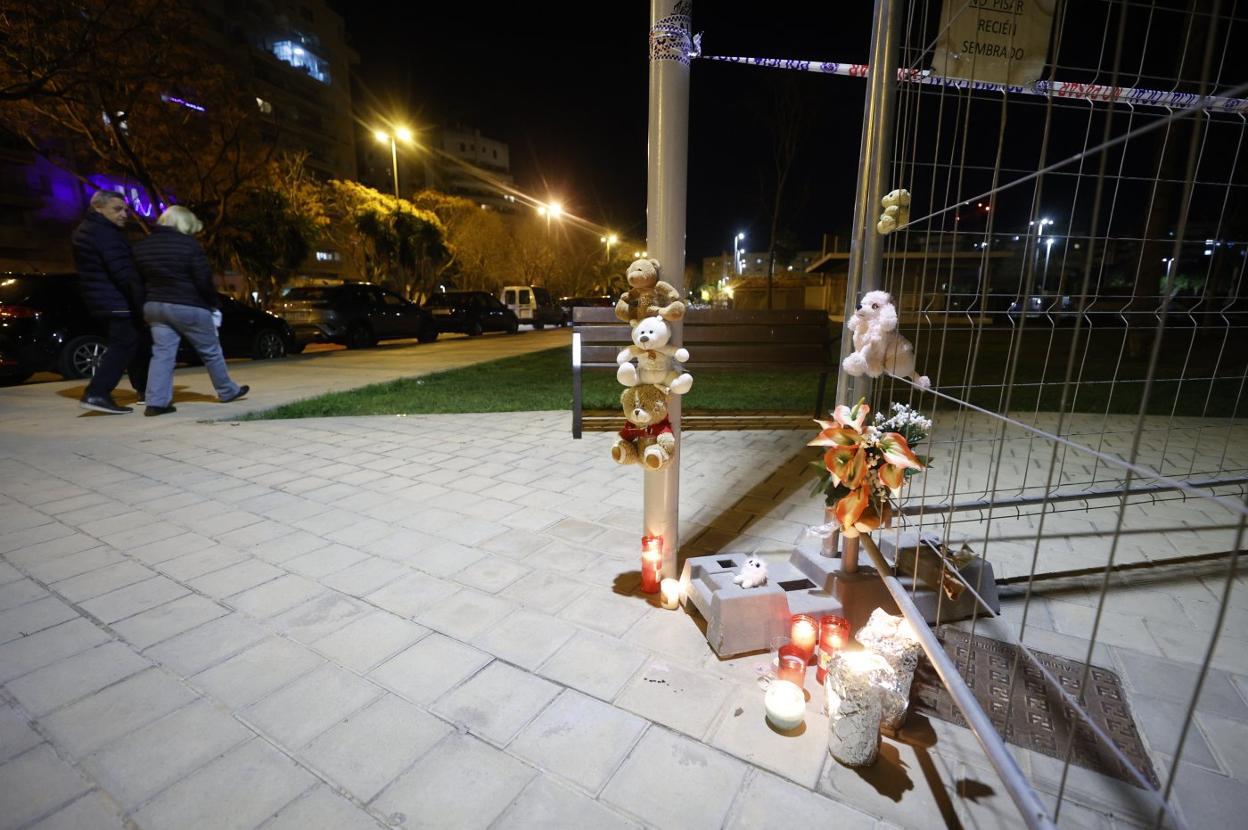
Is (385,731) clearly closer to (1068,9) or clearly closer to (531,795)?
(531,795)

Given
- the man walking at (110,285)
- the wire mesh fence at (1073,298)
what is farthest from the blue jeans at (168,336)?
the wire mesh fence at (1073,298)

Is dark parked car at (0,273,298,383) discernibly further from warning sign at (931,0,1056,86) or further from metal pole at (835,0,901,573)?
warning sign at (931,0,1056,86)

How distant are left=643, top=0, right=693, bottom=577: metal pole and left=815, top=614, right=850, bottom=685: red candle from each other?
843 mm

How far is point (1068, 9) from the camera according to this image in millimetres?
1914

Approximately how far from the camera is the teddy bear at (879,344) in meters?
2.13

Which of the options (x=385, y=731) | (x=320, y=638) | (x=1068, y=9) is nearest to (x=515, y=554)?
(x=320, y=638)

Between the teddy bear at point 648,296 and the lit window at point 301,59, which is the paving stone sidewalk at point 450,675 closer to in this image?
the teddy bear at point 648,296

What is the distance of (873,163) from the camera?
7.55 ft

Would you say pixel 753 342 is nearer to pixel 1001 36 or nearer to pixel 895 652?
pixel 1001 36

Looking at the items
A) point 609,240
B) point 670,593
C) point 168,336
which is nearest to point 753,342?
point 670,593

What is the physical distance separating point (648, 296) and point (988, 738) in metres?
1.68

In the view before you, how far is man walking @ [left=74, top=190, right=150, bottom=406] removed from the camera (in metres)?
5.41

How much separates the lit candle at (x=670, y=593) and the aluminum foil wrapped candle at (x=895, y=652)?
75cm

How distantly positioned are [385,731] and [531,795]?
0.54 meters
